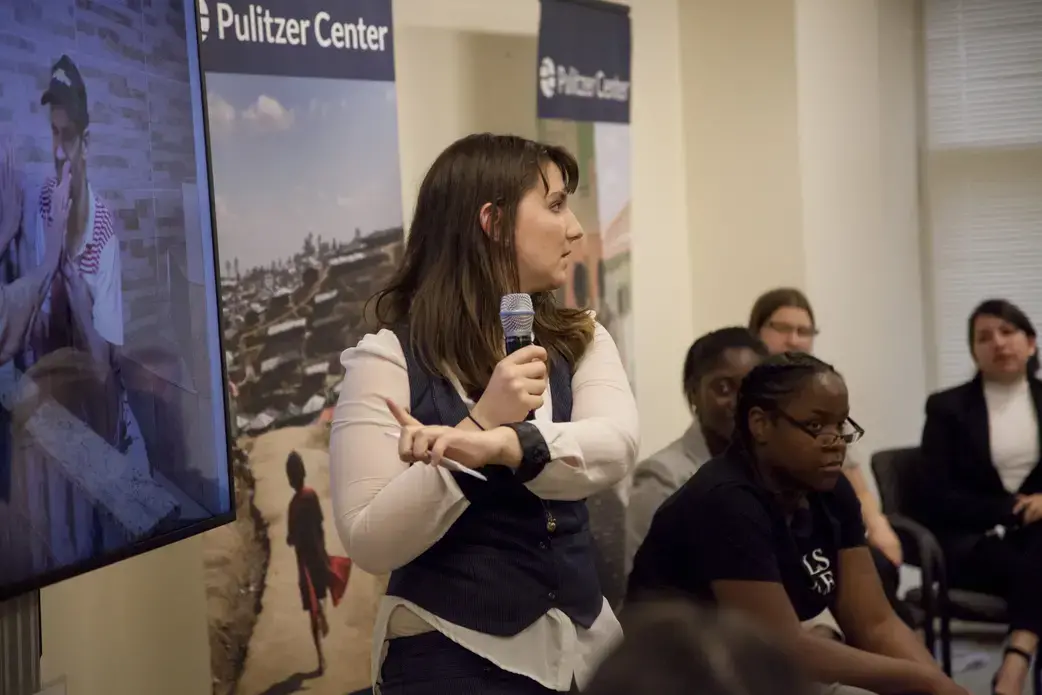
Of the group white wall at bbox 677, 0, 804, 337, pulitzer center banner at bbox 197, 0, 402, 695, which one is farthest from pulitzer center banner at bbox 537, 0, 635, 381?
pulitzer center banner at bbox 197, 0, 402, 695

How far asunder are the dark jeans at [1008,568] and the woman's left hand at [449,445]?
3165mm

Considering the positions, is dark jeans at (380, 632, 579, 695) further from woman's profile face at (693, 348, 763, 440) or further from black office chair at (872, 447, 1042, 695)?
black office chair at (872, 447, 1042, 695)

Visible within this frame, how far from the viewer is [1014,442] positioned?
474 centimetres

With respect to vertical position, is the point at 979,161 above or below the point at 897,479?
above

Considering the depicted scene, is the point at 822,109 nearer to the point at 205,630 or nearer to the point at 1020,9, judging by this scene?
the point at 1020,9

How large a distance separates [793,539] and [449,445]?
1341mm

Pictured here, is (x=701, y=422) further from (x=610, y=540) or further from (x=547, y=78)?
(x=547, y=78)

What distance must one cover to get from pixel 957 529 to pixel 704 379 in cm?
159

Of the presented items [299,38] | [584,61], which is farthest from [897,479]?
[299,38]

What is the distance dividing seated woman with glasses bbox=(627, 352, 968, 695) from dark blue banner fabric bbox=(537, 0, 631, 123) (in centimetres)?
160

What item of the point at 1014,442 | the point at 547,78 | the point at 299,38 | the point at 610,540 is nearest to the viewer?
the point at 299,38

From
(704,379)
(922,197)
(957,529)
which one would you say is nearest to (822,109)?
(922,197)

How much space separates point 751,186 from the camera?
5242 mm

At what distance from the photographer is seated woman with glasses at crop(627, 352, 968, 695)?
103 inches
